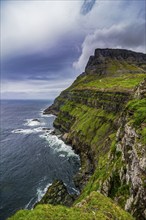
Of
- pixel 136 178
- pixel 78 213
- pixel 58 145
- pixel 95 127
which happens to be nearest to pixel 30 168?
pixel 58 145

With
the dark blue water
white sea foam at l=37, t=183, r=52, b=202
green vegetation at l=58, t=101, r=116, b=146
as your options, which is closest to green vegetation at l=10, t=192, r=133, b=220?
the dark blue water

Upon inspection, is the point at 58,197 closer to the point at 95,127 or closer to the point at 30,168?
the point at 30,168

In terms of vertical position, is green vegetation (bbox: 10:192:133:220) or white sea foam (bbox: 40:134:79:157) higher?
green vegetation (bbox: 10:192:133:220)

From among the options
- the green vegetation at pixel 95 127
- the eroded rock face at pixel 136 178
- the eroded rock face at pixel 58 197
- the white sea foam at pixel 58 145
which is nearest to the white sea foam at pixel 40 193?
the eroded rock face at pixel 58 197

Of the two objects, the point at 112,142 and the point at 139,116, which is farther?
the point at 112,142

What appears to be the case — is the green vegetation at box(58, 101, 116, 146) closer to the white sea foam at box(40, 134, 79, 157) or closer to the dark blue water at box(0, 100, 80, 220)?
the white sea foam at box(40, 134, 79, 157)
